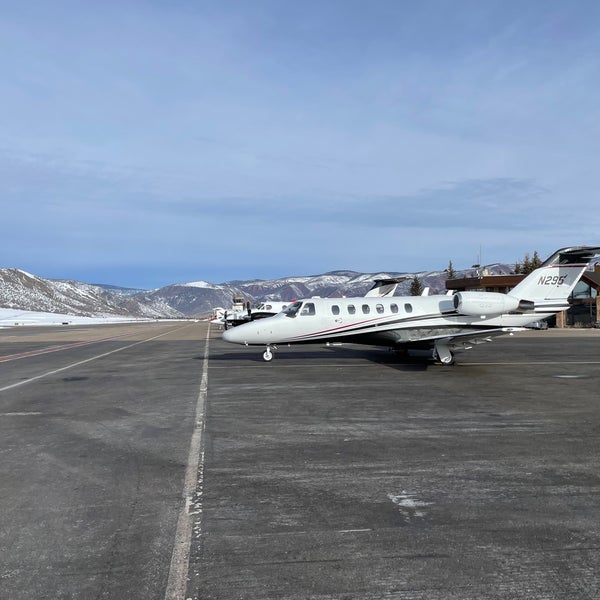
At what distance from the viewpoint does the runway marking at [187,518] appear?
3.86 m

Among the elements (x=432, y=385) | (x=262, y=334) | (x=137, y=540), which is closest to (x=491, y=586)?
(x=137, y=540)

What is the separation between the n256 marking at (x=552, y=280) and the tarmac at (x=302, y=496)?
851cm

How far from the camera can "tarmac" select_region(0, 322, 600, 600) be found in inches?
155

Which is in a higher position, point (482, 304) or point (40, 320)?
point (482, 304)

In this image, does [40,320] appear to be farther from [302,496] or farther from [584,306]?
[302,496]

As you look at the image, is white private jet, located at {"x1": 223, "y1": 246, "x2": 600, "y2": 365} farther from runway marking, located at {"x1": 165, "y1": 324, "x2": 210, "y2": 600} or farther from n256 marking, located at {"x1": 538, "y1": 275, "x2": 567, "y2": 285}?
runway marking, located at {"x1": 165, "y1": 324, "x2": 210, "y2": 600}

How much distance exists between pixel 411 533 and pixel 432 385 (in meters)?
9.69

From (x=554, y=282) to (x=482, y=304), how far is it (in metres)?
3.69

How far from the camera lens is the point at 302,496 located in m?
5.64

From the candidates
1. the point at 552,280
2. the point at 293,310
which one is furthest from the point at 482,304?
the point at 293,310

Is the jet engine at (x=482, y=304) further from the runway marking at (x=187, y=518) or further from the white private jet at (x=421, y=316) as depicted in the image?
the runway marking at (x=187, y=518)

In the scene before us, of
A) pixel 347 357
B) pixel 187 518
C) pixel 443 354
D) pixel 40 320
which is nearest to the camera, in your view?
pixel 187 518

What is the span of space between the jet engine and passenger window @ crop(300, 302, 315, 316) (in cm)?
→ 525

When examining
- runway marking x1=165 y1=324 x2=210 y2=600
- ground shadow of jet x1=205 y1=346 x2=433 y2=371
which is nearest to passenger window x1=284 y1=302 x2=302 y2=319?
ground shadow of jet x1=205 y1=346 x2=433 y2=371
